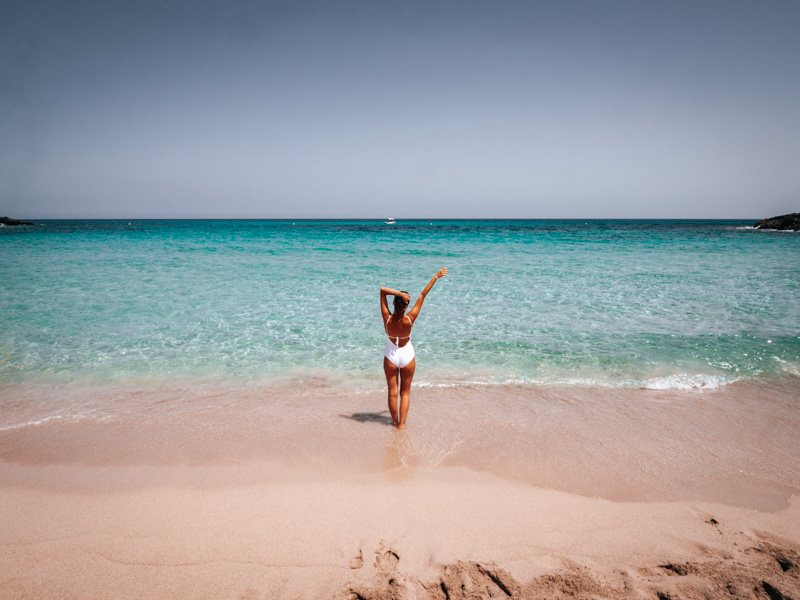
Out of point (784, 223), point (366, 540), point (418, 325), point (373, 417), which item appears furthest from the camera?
point (784, 223)

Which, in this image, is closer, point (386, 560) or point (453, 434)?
point (386, 560)

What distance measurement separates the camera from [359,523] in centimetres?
326

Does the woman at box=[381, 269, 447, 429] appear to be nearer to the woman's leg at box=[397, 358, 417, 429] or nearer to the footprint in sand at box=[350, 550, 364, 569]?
the woman's leg at box=[397, 358, 417, 429]

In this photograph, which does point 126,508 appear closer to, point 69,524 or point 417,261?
point 69,524

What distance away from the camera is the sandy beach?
8.84 ft

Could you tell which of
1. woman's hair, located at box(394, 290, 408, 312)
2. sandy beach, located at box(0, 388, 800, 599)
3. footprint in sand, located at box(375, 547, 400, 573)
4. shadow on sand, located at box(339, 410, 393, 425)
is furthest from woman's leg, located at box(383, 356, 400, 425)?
footprint in sand, located at box(375, 547, 400, 573)

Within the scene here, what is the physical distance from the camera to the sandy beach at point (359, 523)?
8.84ft

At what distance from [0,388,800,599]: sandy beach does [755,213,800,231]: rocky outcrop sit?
64813mm

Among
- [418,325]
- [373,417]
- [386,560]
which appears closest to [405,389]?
[373,417]

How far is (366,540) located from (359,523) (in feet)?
0.66

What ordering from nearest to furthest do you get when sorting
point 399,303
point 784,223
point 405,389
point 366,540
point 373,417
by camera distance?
point 366,540 → point 399,303 → point 405,389 → point 373,417 → point 784,223

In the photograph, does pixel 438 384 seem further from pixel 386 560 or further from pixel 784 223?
pixel 784 223

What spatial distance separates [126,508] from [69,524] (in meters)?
0.38

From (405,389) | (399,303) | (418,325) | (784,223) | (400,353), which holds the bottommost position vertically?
(418,325)
